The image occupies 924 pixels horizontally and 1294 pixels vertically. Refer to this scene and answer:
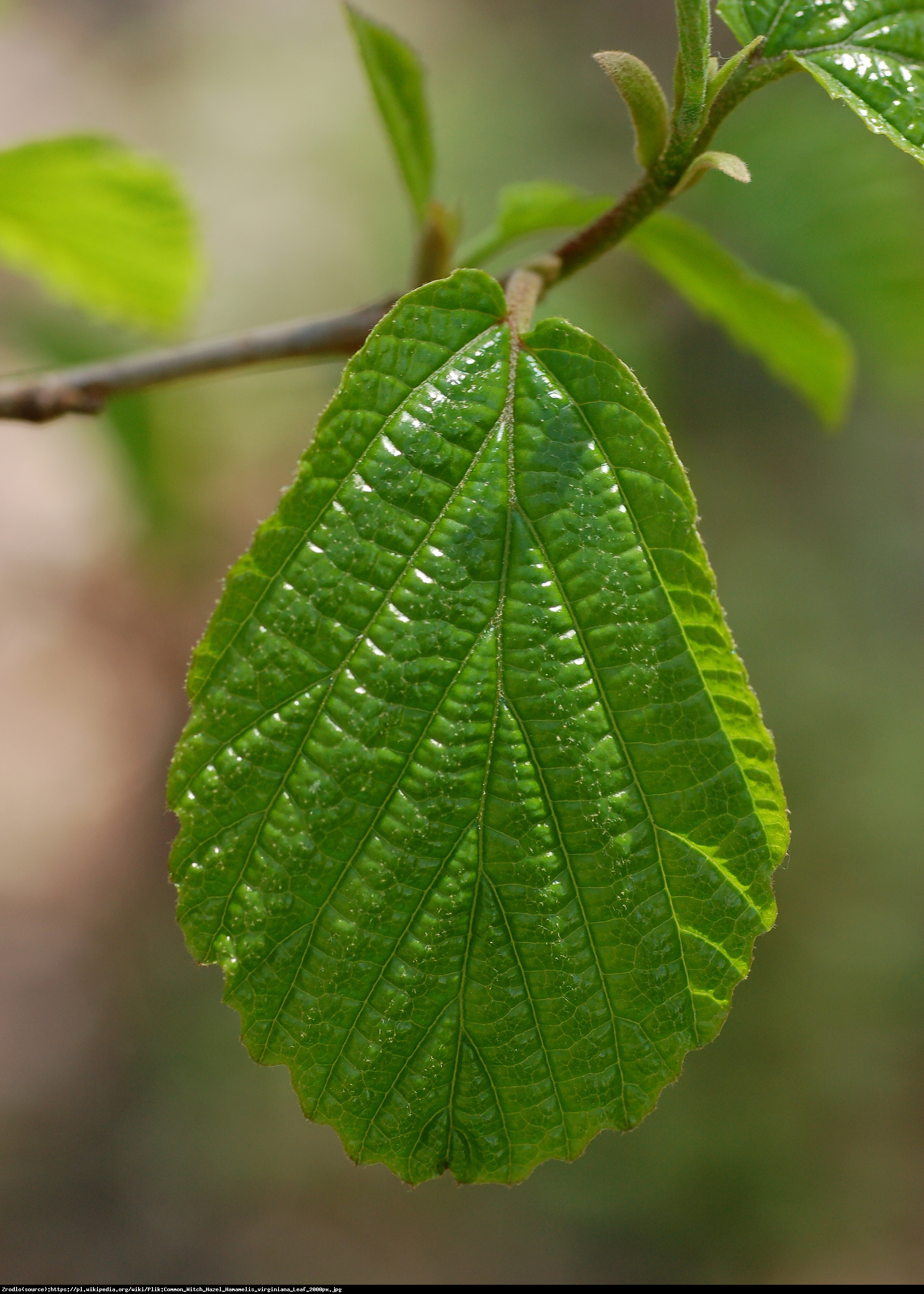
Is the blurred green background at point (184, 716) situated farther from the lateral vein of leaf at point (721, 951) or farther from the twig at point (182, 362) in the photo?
the lateral vein of leaf at point (721, 951)

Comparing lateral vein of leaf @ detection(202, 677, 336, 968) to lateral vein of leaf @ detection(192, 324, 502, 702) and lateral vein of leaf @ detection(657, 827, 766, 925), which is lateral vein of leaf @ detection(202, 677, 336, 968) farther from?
lateral vein of leaf @ detection(657, 827, 766, 925)

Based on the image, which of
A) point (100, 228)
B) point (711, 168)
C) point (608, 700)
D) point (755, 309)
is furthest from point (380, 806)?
point (100, 228)

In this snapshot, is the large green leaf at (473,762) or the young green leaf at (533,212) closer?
the large green leaf at (473,762)

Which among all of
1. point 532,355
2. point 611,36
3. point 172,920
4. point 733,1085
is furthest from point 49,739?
point 611,36

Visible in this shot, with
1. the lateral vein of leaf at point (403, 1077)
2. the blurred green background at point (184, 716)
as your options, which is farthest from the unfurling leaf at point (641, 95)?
the blurred green background at point (184, 716)

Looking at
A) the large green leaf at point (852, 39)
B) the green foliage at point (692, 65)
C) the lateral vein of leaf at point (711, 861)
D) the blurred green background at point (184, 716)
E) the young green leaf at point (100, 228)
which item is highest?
the large green leaf at point (852, 39)

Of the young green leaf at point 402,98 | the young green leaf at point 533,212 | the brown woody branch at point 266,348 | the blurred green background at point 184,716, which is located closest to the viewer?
the brown woody branch at point 266,348

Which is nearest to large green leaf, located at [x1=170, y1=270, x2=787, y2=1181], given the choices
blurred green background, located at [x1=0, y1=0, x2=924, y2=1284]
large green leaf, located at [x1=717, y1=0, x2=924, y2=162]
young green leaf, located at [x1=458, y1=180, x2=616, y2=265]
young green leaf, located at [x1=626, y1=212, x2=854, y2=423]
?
large green leaf, located at [x1=717, y1=0, x2=924, y2=162]
